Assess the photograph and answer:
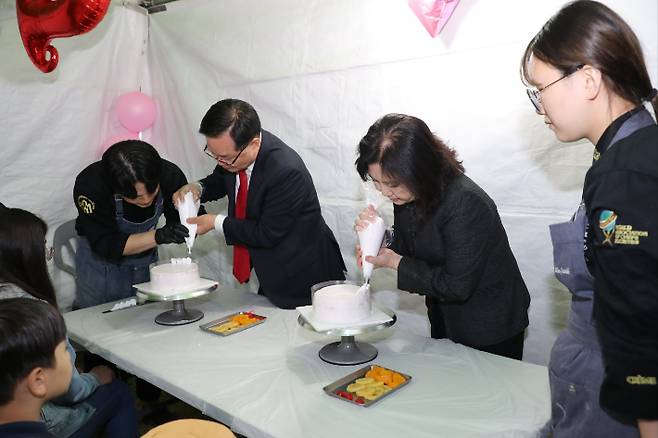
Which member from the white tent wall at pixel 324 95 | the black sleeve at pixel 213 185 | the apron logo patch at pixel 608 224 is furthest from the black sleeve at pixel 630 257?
the black sleeve at pixel 213 185

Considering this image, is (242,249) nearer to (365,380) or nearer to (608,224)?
(365,380)

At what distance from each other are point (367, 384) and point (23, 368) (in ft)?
2.70

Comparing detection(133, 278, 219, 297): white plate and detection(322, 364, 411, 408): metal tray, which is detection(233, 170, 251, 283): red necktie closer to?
detection(133, 278, 219, 297): white plate

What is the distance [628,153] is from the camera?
0.82 metres

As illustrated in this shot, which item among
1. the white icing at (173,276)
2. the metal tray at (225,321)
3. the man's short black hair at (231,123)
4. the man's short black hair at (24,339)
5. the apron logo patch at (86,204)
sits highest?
the man's short black hair at (231,123)

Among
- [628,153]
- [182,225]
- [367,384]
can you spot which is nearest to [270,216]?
[182,225]

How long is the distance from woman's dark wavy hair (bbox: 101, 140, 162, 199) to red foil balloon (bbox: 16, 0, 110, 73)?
55cm

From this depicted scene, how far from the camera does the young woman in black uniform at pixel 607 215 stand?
78 centimetres

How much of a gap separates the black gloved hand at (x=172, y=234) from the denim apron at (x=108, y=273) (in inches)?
12.9

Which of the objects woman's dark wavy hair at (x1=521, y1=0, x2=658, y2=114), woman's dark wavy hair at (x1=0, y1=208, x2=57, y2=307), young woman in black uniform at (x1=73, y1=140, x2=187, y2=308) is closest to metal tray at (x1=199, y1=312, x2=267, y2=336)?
young woman in black uniform at (x1=73, y1=140, x2=187, y2=308)

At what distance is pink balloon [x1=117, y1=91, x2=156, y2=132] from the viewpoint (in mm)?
3217

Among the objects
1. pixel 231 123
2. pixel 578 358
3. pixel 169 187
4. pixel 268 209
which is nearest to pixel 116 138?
pixel 169 187

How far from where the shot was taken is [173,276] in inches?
78.0

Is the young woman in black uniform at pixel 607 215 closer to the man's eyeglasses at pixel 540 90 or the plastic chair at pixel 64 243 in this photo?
the man's eyeglasses at pixel 540 90
